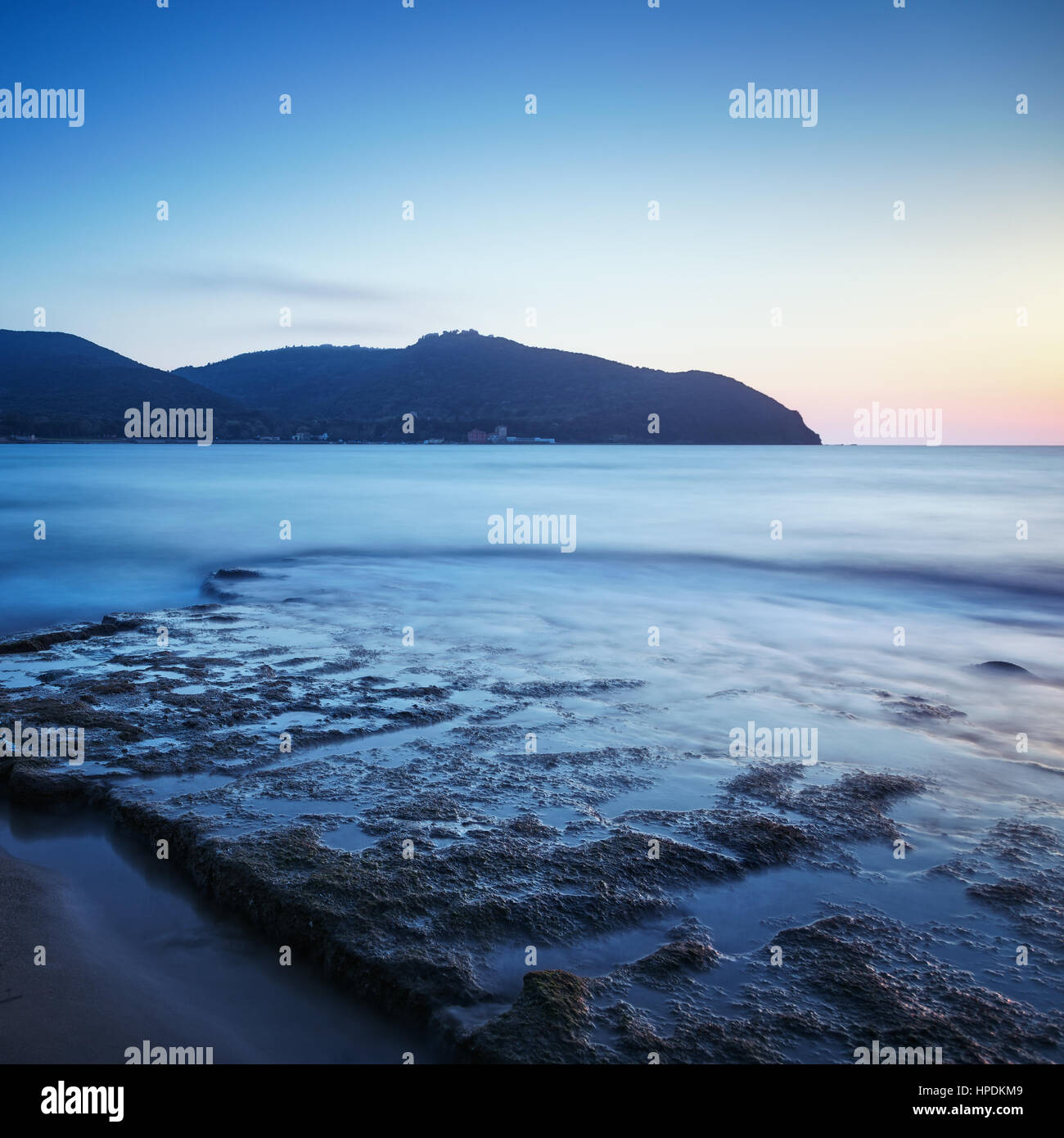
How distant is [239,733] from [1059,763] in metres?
7.14

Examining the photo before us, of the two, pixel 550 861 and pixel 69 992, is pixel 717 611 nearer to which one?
pixel 550 861

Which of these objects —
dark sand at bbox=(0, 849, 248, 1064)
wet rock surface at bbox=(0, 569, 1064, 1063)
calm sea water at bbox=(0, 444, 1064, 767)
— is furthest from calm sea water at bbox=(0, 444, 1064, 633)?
dark sand at bbox=(0, 849, 248, 1064)

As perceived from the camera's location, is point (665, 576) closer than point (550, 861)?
No

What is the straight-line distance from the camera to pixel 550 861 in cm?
487

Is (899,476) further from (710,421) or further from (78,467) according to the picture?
(710,421)

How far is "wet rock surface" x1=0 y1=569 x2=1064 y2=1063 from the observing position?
360cm

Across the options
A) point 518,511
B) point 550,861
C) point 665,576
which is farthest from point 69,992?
point 518,511

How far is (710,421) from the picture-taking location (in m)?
157

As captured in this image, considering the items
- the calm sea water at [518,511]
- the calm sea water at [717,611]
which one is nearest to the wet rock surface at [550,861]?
the calm sea water at [717,611]

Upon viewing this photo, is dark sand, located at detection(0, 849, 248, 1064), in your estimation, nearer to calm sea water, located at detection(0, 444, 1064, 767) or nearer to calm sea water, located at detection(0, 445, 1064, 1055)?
calm sea water, located at detection(0, 445, 1064, 1055)

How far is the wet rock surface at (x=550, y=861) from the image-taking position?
3.60 meters

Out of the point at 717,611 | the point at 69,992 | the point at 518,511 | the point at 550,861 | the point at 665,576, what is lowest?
the point at 69,992

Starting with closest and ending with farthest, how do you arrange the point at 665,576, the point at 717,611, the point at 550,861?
the point at 550,861, the point at 717,611, the point at 665,576

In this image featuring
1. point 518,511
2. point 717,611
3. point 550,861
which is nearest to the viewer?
point 550,861
